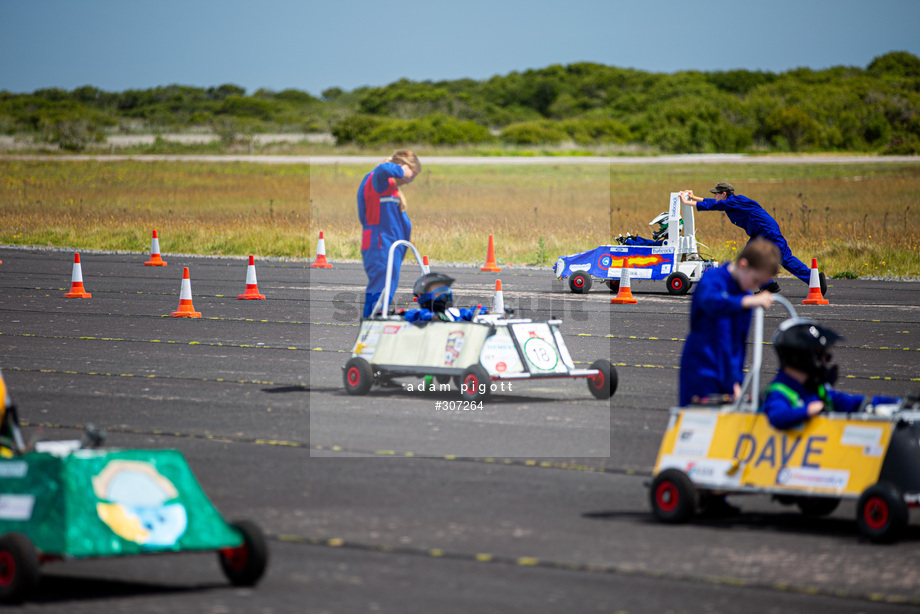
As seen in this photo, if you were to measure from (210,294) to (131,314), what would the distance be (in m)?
3.08

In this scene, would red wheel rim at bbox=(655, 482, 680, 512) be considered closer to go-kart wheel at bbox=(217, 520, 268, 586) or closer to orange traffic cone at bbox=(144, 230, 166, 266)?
go-kart wheel at bbox=(217, 520, 268, 586)

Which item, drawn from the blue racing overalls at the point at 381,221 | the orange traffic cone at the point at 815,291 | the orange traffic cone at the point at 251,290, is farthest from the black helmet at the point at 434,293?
the orange traffic cone at the point at 815,291

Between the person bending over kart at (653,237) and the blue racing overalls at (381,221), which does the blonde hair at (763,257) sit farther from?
the person bending over kart at (653,237)

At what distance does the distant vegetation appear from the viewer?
94500mm

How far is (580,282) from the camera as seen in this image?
22016 mm

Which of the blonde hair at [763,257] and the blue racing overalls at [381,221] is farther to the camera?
the blue racing overalls at [381,221]

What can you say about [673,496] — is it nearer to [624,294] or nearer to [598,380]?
[598,380]

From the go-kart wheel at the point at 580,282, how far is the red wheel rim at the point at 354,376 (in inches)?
424

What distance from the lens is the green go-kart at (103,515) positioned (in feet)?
18.1

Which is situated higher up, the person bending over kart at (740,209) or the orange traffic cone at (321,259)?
the person bending over kart at (740,209)

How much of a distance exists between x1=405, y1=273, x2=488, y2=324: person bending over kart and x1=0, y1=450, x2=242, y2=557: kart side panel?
18.3 feet

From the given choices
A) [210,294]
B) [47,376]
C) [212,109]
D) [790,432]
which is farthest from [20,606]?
[212,109]

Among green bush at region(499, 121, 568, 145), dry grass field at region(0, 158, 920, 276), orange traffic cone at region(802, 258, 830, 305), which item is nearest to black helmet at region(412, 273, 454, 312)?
orange traffic cone at region(802, 258, 830, 305)

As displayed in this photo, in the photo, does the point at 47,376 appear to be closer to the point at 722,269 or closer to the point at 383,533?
the point at 383,533
